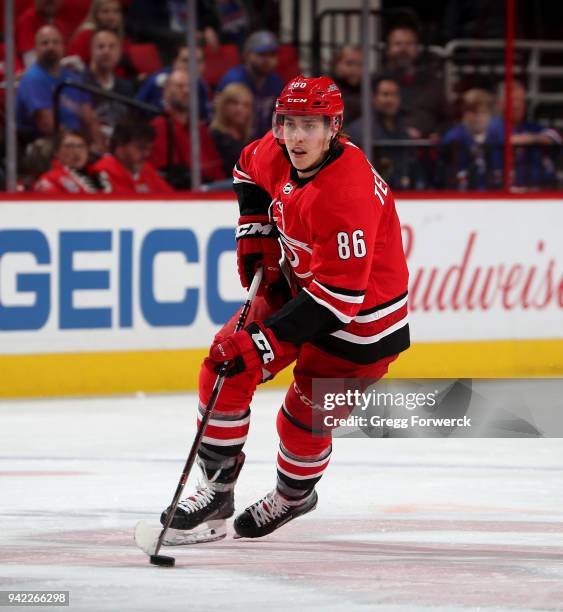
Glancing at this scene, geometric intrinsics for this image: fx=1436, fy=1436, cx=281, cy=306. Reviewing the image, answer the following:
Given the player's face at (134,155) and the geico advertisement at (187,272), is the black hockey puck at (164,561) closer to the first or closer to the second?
the geico advertisement at (187,272)

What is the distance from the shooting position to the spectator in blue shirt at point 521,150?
7.97 m

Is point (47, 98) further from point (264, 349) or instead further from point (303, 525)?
point (264, 349)

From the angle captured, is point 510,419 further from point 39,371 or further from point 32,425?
point 39,371

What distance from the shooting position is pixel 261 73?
772 cm

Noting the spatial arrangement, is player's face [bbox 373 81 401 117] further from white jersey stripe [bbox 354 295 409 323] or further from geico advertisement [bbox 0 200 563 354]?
white jersey stripe [bbox 354 295 409 323]

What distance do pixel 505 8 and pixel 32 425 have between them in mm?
3614

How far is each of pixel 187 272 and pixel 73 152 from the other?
813 mm

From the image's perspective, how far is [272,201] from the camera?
4059mm

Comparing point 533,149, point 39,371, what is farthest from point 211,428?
point 533,149

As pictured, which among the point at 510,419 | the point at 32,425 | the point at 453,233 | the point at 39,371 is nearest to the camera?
the point at 510,419

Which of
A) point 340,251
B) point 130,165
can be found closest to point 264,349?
point 340,251

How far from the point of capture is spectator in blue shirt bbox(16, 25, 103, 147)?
6980 mm

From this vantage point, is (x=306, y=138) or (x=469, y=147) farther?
(x=469, y=147)

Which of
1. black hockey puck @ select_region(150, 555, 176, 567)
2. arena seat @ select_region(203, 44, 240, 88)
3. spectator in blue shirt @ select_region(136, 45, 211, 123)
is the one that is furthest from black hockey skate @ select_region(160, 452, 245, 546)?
arena seat @ select_region(203, 44, 240, 88)
